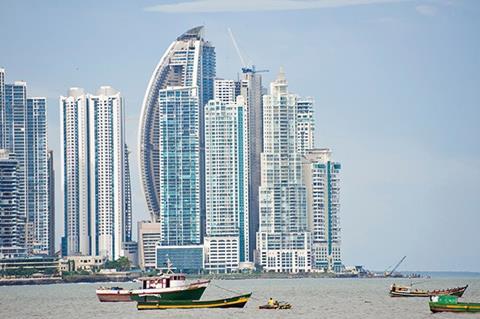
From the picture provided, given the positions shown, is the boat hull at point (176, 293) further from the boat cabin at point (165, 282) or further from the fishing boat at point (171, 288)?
the boat cabin at point (165, 282)

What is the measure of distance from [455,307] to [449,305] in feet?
2.19

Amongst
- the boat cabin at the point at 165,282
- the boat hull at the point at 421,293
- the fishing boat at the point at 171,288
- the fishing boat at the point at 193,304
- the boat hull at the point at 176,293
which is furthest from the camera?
the boat hull at the point at 421,293

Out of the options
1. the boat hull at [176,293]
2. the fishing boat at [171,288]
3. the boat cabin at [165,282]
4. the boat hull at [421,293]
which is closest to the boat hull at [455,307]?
the boat hull at [421,293]

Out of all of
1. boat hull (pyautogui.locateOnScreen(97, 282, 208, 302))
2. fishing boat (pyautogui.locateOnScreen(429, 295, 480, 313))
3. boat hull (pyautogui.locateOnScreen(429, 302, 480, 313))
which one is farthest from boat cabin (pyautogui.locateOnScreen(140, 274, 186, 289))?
boat hull (pyautogui.locateOnScreen(429, 302, 480, 313))

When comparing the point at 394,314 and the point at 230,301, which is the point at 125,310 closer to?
the point at 230,301

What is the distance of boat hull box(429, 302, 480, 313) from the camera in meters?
106

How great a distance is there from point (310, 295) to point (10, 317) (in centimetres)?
5093

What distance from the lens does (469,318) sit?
10238cm

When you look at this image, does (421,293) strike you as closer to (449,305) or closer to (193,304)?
(449,305)

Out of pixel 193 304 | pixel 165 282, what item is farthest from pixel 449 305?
pixel 165 282

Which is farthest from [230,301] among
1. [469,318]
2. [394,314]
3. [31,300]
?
[31,300]

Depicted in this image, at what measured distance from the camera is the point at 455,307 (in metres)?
107

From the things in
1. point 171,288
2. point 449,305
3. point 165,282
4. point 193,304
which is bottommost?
point 193,304

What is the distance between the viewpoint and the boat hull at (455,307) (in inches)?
4181
